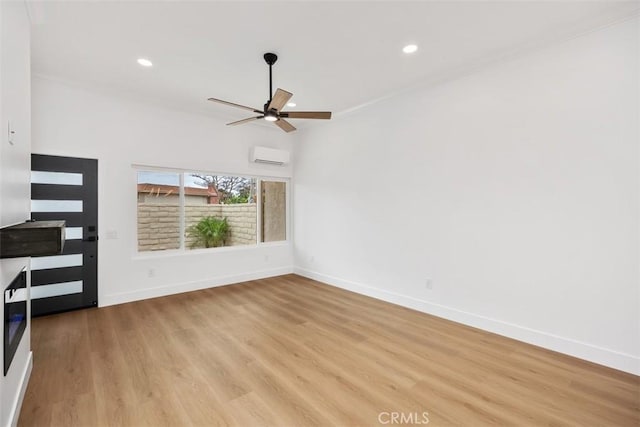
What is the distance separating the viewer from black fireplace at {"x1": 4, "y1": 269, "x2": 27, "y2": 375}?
5.48 ft

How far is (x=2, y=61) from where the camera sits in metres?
1.57

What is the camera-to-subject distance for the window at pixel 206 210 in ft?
15.1

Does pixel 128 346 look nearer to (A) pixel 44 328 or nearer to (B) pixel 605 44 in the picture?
(A) pixel 44 328

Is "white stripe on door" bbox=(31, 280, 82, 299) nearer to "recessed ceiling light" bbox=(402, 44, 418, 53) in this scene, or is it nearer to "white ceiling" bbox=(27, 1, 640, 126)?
"white ceiling" bbox=(27, 1, 640, 126)

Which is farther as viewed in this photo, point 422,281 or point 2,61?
point 422,281

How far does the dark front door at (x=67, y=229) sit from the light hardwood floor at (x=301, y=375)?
29 centimetres

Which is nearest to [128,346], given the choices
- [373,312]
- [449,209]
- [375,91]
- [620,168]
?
[373,312]

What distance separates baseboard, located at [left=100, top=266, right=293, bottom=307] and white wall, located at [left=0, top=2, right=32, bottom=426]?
5.95 ft

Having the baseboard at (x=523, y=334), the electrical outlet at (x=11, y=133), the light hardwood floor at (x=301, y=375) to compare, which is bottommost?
the light hardwood floor at (x=301, y=375)

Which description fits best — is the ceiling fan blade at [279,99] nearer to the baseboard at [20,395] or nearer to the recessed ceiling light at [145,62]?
the recessed ceiling light at [145,62]

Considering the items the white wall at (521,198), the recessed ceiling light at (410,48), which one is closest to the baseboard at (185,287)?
the white wall at (521,198)

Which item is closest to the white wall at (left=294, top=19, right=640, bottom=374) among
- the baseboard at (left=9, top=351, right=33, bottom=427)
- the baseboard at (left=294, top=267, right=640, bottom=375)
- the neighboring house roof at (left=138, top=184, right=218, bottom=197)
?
the baseboard at (left=294, top=267, right=640, bottom=375)

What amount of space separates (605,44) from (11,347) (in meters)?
5.07

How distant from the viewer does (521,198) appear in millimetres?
3039
